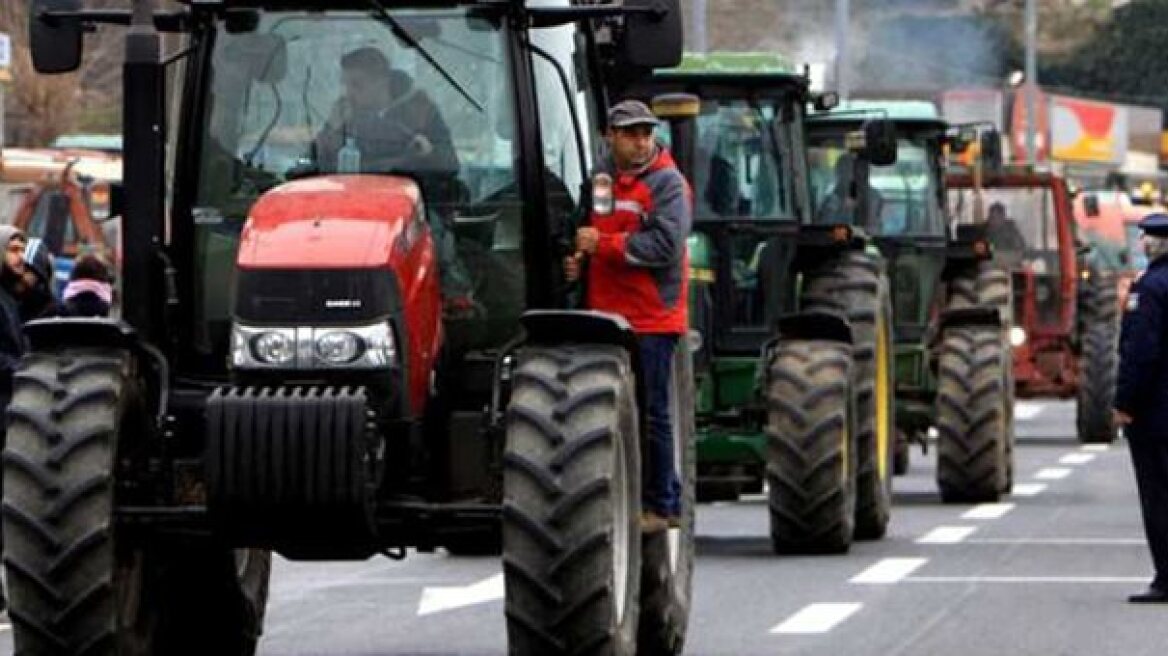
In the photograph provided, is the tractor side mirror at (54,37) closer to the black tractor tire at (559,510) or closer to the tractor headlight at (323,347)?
the tractor headlight at (323,347)

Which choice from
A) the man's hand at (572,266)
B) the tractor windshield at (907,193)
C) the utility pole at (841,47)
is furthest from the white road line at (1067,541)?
the utility pole at (841,47)

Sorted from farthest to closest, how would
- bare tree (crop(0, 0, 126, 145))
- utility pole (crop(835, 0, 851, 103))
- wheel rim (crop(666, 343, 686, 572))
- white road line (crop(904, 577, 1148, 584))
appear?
bare tree (crop(0, 0, 126, 145)), utility pole (crop(835, 0, 851, 103)), white road line (crop(904, 577, 1148, 584)), wheel rim (crop(666, 343, 686, 572))

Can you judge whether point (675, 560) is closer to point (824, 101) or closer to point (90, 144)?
point (824, 101)

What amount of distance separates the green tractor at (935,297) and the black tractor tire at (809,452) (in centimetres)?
476

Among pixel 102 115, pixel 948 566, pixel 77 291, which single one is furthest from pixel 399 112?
pixel 102 115

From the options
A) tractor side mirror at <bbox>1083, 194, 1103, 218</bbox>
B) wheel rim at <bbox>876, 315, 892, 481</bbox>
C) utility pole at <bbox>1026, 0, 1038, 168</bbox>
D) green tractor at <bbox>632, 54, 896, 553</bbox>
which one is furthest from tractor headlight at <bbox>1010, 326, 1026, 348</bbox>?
utility pole at <bbox>1026, 0, 1038, 168</bbox>

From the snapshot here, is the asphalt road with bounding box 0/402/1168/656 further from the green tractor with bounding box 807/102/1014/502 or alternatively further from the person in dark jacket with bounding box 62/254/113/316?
the person in dark jacket with bounding box 62/254/113/316

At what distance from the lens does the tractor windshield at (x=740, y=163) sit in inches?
957

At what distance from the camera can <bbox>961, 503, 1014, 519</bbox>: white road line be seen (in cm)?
2698

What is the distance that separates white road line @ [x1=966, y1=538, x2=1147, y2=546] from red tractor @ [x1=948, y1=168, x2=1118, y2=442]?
51.5ft

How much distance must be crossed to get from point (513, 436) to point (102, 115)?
59.1 meters

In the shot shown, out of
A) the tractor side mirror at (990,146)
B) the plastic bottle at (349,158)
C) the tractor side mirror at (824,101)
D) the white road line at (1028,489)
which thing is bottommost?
the white road line at (1028,489)

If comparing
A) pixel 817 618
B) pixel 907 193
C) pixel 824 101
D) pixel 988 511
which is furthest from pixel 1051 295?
pixel 817 618

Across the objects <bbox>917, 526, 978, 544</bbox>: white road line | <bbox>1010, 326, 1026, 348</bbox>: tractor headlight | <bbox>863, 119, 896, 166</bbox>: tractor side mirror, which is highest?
<bbox>863, 119, 896, 166</bbox>: tractor side mirror
